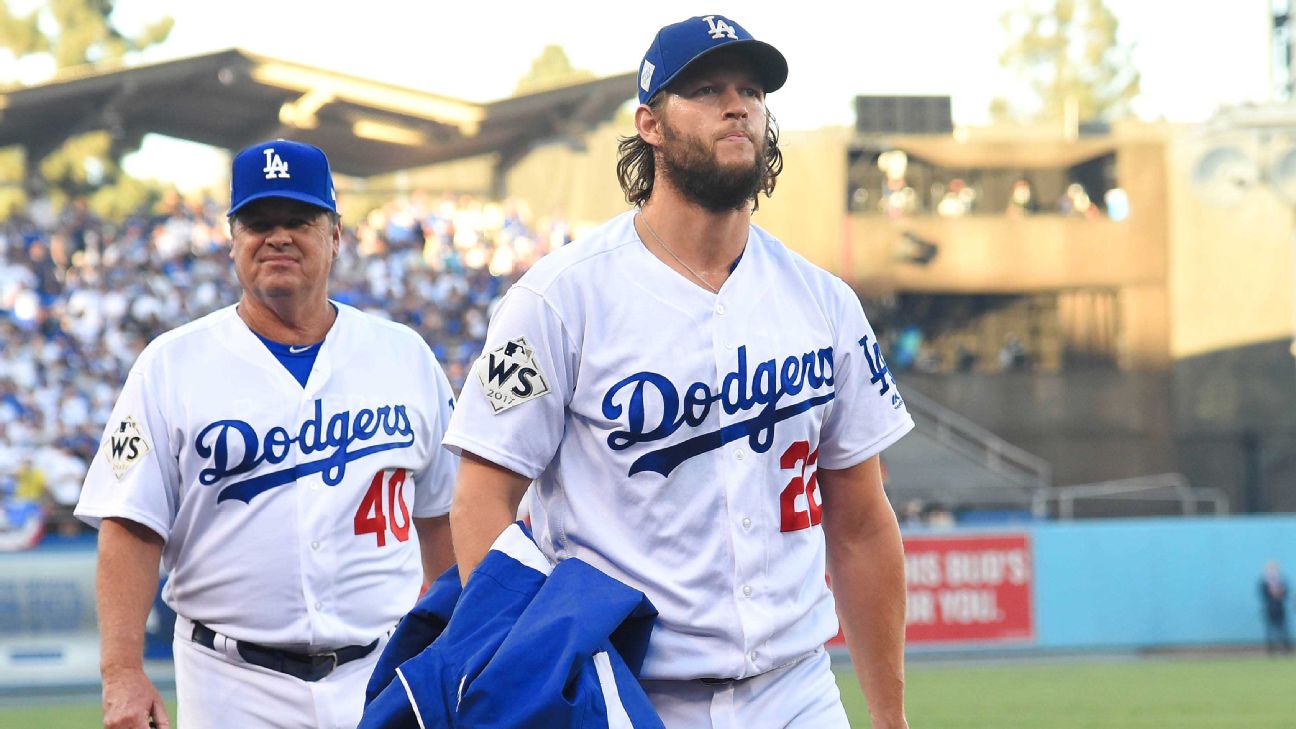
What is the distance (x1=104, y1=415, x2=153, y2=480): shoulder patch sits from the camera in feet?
14.4

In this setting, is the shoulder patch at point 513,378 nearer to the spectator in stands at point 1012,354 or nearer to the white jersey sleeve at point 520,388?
the white jersey sleeve at point 520,388

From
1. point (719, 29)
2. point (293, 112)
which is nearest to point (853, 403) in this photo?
point (719, 29)

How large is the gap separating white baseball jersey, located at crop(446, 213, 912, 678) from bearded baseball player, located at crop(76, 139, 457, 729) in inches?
52.0

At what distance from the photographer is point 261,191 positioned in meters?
4.60

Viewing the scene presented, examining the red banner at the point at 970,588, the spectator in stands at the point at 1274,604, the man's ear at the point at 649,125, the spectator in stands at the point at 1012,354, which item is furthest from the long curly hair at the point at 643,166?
the spectator in stands at the point at 1012,354

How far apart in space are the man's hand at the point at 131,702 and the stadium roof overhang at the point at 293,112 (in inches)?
768

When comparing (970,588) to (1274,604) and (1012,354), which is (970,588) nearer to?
(1274,604)

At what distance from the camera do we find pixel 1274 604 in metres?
21.1

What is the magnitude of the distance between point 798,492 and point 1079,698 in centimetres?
1294

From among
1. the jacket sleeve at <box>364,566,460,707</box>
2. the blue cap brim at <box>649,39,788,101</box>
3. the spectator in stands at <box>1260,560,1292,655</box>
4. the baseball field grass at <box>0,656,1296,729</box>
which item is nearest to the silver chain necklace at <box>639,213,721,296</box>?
the blue cap brim at <box>649,39,788,101</box>

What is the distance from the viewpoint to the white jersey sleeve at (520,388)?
128 inches

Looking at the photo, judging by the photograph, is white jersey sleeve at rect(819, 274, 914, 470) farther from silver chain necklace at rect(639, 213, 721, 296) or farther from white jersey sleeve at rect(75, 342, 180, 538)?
white jersey sleeve at rect(75, 342, 180, 538)

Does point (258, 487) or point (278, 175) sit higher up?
point (278, 175)

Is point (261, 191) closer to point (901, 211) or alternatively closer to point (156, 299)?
point (156, 299)
